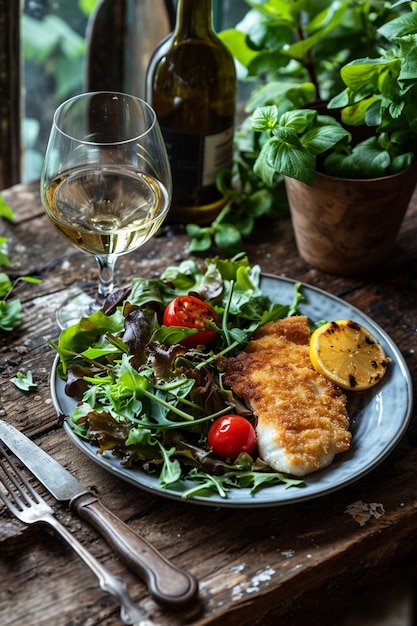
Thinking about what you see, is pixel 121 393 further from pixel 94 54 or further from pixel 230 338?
pixel 94 54

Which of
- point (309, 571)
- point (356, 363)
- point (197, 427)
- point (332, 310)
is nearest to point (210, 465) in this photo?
point (197, 427)

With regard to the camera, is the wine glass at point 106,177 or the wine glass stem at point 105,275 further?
the wine glass stem at point 105,275

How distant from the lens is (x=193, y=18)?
145 centimetres

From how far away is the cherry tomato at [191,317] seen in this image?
3.99ft

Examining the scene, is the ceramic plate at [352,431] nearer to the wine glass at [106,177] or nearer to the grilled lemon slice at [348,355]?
the grilled lemon slice at [348,355]

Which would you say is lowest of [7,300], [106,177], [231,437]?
[7,300]

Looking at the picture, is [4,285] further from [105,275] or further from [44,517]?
[44,517]

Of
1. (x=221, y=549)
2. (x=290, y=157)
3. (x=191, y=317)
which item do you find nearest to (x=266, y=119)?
(x=290, y=157)

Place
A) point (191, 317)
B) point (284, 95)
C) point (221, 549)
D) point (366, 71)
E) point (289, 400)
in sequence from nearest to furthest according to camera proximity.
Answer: point (221, 549) → point (289, 400) → point (191, 317) → point (366, 71) → point (284, 95)

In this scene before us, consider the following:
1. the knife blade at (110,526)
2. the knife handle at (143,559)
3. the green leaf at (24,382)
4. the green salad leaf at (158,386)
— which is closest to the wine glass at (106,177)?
the green salad leaf at (158,386)

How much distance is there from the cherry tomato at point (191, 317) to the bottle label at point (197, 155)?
1.26 feet

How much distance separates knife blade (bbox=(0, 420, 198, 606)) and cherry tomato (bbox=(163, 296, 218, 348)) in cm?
27

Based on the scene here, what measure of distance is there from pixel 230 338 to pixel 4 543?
0.44 metres

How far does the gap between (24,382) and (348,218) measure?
2.03 feet
